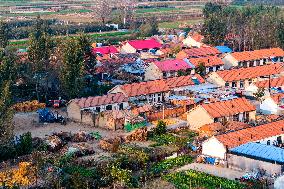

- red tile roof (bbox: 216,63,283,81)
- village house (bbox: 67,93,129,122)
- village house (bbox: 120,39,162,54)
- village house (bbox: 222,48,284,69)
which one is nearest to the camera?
village house (bbox: 67,93,129,122)

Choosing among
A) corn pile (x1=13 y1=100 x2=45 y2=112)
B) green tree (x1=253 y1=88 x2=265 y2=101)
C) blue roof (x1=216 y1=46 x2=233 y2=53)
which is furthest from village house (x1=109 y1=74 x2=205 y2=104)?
blue roof (x1=216 y1=46 x2=233 y2=53)

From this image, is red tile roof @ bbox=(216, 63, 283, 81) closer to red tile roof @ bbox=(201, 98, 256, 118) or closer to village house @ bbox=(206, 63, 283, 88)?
village house @ bbox=(206, 63, 283, 88)

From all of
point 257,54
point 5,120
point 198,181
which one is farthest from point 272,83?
point 5,120

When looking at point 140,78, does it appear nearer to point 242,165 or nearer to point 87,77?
point 87,77

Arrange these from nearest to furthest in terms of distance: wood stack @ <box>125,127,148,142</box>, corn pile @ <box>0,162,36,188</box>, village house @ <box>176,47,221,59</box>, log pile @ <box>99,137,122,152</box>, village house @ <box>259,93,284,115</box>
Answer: corn pile @ <box>0,162,36,188</box> → log pile @ <box>99,137,122,152</box> → wood stack @ <box>125,127,148,142</box> → village house @ <box>259,93,284,115</box> → village house @ <box>176,47,221,59</box>

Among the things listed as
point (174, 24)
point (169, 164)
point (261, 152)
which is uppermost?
point (261, 152)

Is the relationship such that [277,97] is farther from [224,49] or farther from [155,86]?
[224,49]
